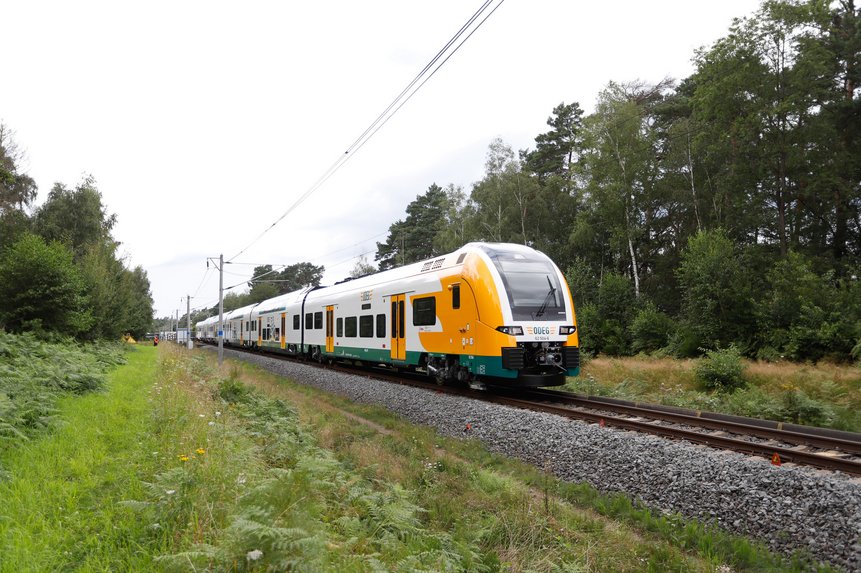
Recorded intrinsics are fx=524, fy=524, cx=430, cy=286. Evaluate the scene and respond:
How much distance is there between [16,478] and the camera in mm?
4422

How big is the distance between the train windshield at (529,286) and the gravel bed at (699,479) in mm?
2534

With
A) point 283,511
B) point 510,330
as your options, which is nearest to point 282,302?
point 510,330

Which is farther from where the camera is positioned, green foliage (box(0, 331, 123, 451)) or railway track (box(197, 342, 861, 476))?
railway track (box(197, 342, 861, 476))

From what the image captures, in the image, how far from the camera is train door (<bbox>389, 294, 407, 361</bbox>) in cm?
1506

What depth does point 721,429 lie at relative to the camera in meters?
8.03

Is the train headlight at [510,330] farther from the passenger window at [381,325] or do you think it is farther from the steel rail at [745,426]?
the passenger window at [381,325]

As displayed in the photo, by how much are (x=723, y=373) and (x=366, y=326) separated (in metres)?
10.7

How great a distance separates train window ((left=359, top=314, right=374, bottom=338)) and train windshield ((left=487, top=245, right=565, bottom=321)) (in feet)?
21.4

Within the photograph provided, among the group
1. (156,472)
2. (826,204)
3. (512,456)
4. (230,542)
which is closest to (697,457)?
(512,456)

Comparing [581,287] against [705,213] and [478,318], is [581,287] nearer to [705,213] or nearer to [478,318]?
[705,213]

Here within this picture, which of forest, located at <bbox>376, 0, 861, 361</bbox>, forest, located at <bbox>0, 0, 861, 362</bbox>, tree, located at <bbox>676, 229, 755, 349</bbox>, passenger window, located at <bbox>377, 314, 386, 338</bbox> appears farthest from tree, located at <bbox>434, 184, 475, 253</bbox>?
passenger window, located at <bbox>377, 314, 386, 338</bbox>

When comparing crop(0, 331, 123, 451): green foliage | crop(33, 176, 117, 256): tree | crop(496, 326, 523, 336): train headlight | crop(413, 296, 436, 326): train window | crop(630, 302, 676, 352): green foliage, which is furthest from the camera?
crop(33, 176, 117, 256): tree

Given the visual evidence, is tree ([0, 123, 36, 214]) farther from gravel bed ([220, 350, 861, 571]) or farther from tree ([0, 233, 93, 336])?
gravel bed ([220, 350, 861, 571])

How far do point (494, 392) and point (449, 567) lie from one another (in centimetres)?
928
